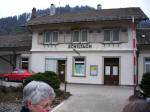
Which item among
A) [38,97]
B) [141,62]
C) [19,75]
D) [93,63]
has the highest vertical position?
[38,97]

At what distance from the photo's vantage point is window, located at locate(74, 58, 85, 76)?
60.7 ft

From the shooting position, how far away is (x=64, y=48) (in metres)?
19.1

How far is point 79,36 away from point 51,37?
10.4 ft

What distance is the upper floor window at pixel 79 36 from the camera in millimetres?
18766

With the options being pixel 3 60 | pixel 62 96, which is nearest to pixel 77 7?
pixel 3 60

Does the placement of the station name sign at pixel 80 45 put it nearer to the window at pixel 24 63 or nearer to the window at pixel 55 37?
the window at pixel 55 37

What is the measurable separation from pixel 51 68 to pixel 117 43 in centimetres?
748

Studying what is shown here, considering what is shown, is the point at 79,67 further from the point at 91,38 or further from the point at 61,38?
the point at 61,38

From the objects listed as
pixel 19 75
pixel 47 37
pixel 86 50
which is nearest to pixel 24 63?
pixel 19 75

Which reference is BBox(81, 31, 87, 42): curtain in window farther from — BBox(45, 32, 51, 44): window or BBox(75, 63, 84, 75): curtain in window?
BBox(45, 32, 51, 44): window

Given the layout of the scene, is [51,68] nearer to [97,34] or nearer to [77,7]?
[97,34]

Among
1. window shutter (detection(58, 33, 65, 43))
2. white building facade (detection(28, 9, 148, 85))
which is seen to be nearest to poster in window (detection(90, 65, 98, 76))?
white building facade (detection(28, 9, 148, 85))

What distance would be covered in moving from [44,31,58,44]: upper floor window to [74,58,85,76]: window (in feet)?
10.6

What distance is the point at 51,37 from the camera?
64.7 feet
